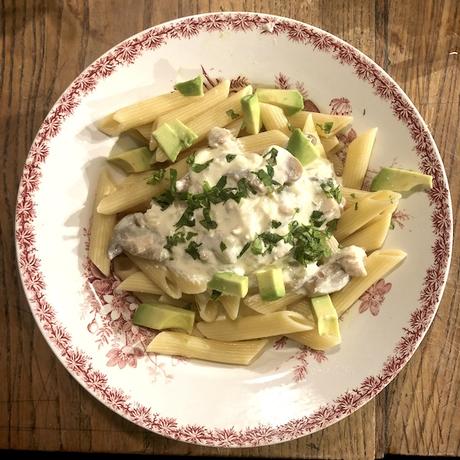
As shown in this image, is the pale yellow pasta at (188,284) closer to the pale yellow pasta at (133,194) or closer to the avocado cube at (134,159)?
the pale yellow pasta at (133,194)

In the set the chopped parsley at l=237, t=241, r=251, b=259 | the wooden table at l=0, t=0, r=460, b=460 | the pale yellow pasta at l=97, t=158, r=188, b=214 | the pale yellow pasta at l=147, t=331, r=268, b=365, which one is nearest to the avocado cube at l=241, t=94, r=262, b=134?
the pale yellow pasta at l=97, t=158, r=188, b=214

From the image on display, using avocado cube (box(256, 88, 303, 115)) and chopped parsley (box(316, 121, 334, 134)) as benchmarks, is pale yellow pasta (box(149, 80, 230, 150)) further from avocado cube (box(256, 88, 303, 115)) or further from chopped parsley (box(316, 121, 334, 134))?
chopped parsley (box(316, 121, 334, 134))

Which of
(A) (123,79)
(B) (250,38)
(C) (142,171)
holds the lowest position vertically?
(C) (142,171)

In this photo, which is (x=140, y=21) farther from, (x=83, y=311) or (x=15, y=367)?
(x=15, y=367)

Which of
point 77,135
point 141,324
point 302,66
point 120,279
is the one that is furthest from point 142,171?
point 302,66

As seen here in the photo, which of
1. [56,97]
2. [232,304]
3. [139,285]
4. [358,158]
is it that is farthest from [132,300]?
[358,158]

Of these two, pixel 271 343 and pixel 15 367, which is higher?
pixel 271 343
